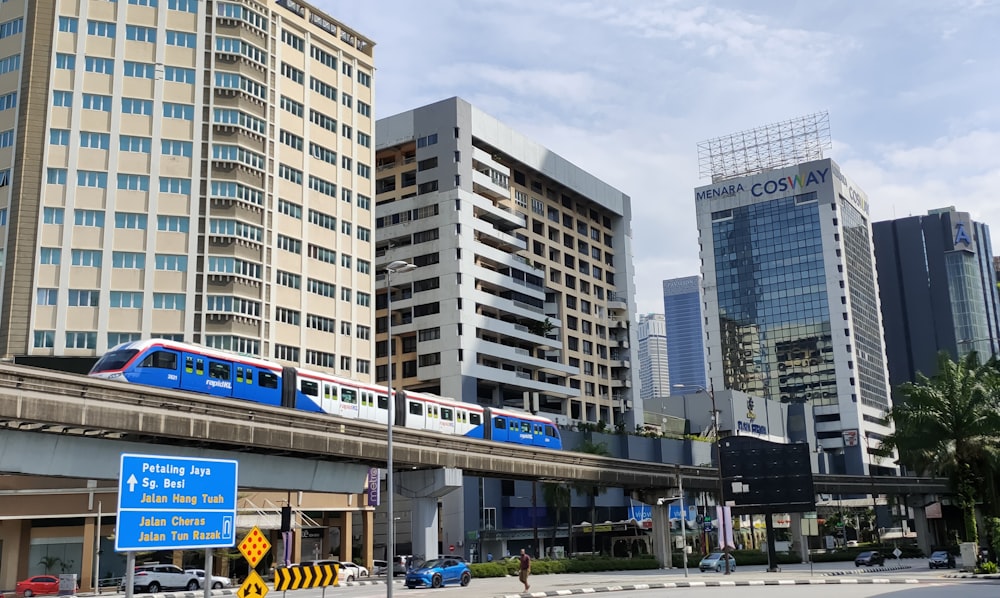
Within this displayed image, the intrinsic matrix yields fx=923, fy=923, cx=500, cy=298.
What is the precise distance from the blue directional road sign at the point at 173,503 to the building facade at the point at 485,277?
71432 mm

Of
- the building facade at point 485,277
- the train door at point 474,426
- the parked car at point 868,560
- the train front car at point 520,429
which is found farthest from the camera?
the building facade at point 485,277

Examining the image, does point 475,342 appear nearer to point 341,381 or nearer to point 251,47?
point 251,47

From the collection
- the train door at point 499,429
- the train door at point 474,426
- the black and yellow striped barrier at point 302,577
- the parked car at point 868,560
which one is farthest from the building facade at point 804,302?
the black and yellow striped barrier at point 302,577

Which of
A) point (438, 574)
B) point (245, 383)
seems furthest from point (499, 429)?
point (245, 383)

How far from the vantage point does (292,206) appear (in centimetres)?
8812

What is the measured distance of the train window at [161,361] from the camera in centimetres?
4508

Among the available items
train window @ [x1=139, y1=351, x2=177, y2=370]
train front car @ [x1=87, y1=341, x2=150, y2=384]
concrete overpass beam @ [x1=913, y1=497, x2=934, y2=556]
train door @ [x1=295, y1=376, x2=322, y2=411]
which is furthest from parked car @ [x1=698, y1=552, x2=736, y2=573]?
train front car @ [x1=87, y1=341, x2=150, y2=384]

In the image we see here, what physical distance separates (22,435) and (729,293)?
175 m

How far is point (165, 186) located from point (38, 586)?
38217mm

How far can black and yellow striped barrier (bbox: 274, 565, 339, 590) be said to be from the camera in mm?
26609

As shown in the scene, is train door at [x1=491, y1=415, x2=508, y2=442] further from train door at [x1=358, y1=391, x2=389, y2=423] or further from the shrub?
train door at [x1=358, y1=391, x2=389, y2=423]

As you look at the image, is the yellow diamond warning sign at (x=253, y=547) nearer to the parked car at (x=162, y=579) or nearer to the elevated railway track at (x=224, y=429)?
the elevated railway track at (x=224, y=429)

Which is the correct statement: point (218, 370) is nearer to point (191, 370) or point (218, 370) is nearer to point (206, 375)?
point (206, 375)

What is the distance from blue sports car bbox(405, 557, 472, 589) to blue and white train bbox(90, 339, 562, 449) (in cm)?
881
